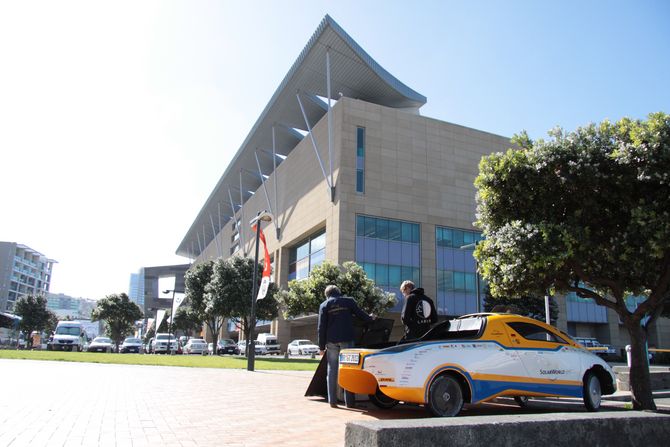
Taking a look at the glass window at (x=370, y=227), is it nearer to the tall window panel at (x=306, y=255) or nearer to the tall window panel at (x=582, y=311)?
the tall window panel at (x=306, y=255)

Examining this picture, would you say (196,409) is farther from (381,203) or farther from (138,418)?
(381,203)

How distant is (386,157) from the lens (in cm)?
4441

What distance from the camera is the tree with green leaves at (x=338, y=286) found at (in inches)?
1102

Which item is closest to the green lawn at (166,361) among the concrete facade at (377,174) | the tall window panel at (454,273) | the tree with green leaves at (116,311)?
the concrete facade at (377,174)

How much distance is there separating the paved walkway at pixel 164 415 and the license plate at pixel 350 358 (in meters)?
0.66

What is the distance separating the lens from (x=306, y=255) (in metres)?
49.8

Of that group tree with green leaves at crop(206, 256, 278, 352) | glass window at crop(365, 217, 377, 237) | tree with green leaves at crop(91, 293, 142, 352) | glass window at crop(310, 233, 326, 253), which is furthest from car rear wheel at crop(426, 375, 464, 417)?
tree with green leaves at crop(91, 293, 142, 352)

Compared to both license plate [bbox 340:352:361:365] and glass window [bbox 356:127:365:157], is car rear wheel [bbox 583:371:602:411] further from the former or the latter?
glass window [bbox 356:127:365:157]

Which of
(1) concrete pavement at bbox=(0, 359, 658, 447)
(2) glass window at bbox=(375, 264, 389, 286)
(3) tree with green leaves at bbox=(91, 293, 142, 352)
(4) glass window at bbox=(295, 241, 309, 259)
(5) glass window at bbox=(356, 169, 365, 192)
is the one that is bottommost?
(1) concrete pavement at bbox=(0, 359, 658, 447)

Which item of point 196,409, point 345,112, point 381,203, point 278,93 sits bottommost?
point 196,409

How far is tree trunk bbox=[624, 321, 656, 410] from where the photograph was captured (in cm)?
814

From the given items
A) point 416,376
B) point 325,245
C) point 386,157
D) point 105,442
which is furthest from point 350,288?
point 105,442

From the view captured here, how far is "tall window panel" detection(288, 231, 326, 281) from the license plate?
124ft

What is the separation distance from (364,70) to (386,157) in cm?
774
